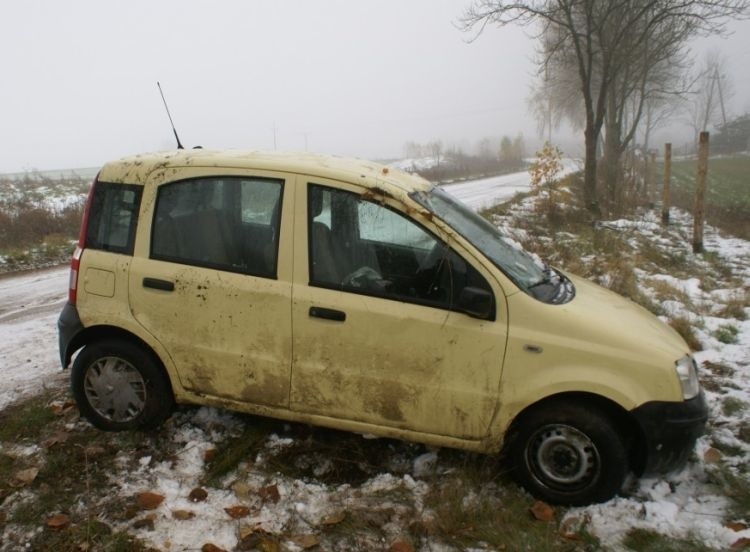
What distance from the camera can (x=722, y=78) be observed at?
87875 millimetres

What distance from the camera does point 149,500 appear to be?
306 centimetres

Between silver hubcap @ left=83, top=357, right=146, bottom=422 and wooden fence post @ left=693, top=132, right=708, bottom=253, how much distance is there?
10933 mm

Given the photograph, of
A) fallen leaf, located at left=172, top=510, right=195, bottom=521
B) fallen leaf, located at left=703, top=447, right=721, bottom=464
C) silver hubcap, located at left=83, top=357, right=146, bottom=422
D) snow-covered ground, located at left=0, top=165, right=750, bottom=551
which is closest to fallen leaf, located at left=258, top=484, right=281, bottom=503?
snow-covered ground, located at left=0, top=165, right=750, bottom=551

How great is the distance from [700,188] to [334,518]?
1098cm

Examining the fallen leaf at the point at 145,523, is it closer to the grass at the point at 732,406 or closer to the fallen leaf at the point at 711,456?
the fallen leaf at the point at 711,456

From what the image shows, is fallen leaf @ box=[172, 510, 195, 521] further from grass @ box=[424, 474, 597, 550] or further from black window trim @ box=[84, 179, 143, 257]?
black window trim @ box=[84, 179, 143, 257]

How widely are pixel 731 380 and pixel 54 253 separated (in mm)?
11647

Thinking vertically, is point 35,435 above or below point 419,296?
below

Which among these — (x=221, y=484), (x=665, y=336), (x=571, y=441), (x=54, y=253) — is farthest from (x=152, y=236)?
(x=54, y=253)

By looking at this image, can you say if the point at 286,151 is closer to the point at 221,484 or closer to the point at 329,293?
the point at 329,293

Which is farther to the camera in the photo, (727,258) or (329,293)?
(727,258)

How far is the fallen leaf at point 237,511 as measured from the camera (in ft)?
9.75

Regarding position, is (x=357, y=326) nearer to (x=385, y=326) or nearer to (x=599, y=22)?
(x=385, y=326)

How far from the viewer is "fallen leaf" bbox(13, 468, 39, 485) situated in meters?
3.22
